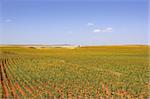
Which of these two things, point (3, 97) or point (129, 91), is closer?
point (3, 97)

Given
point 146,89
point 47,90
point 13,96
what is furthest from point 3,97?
point 146,89

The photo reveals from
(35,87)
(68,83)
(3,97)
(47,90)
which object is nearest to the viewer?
(3,97)

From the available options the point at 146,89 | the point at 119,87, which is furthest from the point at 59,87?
the point at 146,89

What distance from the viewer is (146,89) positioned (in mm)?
11305

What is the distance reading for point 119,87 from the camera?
1180cm

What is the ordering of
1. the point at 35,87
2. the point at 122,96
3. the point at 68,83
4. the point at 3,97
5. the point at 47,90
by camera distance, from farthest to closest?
the point at 68,83 < the point at 35,87 < the point at 47,90 < the point at 122,96 < the point at 3,97

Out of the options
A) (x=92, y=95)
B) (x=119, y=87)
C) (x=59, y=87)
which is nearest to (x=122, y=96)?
(x=92, y=95)

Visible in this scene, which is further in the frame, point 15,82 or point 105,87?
point 15,82

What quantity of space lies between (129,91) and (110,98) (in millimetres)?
1697

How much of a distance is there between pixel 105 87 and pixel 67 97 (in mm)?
2878

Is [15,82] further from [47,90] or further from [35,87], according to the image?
[47,90]

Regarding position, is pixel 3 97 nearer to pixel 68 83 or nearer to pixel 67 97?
pixel 67 97

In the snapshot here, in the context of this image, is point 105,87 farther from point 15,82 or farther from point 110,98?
point 15,82

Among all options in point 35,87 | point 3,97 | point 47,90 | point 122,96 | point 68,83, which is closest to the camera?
point 3,97
